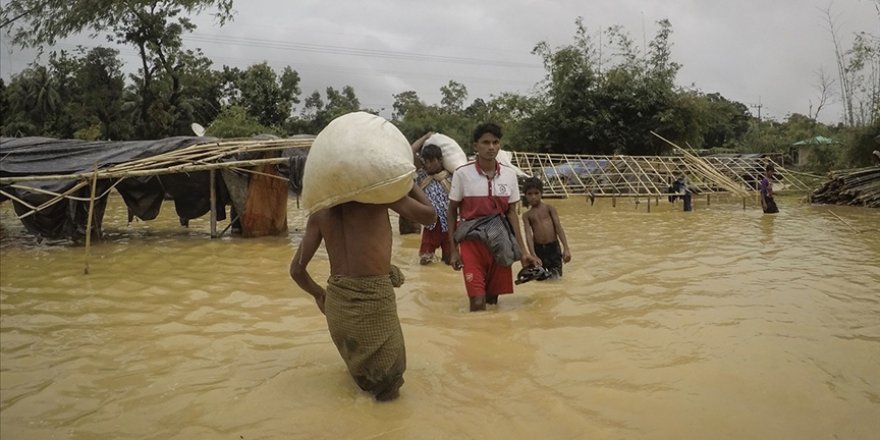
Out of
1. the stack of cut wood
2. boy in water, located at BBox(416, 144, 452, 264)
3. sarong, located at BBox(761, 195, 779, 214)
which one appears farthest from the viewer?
the stack of cut wood

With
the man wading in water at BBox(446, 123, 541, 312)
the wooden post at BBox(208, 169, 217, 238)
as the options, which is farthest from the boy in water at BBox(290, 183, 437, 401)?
the wooden post at BBox(208, 169, 217, 238)

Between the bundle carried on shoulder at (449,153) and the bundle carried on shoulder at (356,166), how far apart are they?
13.7 ft

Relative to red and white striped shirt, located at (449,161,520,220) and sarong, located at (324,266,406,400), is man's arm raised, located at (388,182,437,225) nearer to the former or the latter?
sarong, located at (324,266,406,400)

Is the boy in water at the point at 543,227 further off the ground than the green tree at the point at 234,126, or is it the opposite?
the green tree at the point at 234,126

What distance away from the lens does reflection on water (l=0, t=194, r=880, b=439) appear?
2.83 metres

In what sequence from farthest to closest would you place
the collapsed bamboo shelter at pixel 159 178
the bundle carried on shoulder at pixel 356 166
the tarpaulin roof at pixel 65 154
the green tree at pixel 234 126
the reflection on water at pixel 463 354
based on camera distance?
the green tree at pixel 234 126 → the tarpaulin roof at pixel 65 154 → the collapsed bamboo shelter at pixel 159 178 → the reflection on water at pixel 463 354 → the bundle carried on shoulder at pixel 356 166

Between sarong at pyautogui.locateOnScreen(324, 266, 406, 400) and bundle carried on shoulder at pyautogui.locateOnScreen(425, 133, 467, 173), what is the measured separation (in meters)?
4.17

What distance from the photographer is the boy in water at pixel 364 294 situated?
9.50 ft

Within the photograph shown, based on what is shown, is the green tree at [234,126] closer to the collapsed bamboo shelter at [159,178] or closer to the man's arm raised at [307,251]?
the collapsed bamboo shelter at [159,178]

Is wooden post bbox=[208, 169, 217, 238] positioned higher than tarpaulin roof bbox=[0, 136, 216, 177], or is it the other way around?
tarpaulin roof bbox=[0, 136, 216, 177]

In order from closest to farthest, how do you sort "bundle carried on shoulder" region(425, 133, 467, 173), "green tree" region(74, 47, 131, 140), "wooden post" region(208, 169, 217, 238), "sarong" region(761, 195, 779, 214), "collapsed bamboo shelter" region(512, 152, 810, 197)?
"bundle carried on shoulder" region(425, 133, 467, 173) → "wooden post" region(208, 169, 217, 238) → "sarong" region(761, 195, 779, 214) → "collapsed bamboo shelter" region(512, 152, 810, 197) → "green tree" region(74, 47, 131, 140)

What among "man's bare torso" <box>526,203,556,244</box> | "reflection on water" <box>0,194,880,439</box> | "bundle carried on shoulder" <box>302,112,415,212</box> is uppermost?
"bundle carried on shoulder" <box>302,112,415,212</box>

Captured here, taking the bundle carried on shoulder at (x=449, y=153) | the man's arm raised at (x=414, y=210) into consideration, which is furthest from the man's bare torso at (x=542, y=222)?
the man's arm raised at (x=414, y=210)

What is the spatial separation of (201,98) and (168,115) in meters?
4.30
